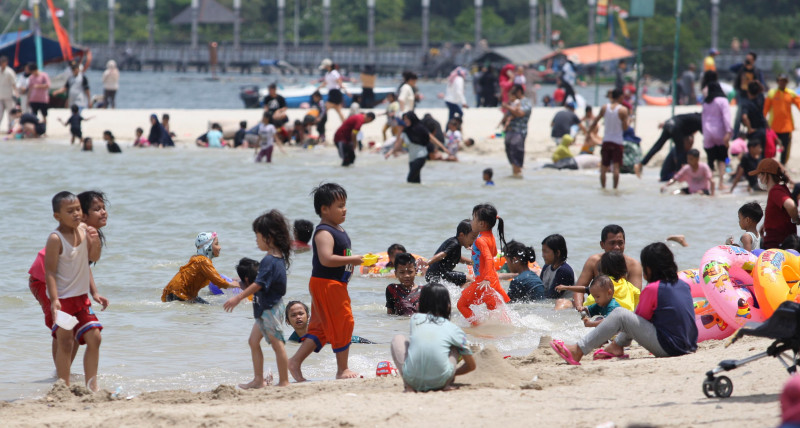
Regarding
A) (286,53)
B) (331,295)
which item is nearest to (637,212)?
(331,295)

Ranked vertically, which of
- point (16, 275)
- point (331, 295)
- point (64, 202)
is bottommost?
point (16, 275)

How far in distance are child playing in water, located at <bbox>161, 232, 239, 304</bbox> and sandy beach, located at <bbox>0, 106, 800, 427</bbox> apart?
249cm

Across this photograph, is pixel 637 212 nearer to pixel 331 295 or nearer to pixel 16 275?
pixel 16 275

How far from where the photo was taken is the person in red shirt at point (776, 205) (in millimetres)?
7926

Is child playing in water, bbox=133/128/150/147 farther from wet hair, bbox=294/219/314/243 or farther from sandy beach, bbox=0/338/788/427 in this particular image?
sandy beach, bbox=0/338/788/427

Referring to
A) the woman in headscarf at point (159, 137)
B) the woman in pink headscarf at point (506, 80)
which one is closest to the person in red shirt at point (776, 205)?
the woman in headscarf at point (159, 137)

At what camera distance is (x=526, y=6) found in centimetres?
8794

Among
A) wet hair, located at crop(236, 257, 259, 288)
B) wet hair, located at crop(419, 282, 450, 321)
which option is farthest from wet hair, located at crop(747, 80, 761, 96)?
wet hair, located at crop(419, 282, 450, 321)

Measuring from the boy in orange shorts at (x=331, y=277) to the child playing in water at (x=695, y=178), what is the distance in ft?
32.2

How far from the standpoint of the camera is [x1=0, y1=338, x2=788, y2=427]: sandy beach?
15.8 ft

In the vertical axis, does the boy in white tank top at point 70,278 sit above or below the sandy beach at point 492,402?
above

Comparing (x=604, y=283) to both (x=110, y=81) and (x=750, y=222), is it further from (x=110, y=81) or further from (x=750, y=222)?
(x=110, y=81)

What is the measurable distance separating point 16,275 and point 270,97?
13.0 metres

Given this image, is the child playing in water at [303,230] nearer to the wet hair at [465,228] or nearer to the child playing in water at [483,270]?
the wet hair at [465,228]
